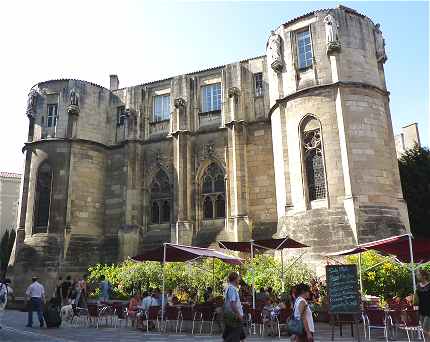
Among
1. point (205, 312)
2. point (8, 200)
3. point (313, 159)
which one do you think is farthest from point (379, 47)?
point (8, 200)

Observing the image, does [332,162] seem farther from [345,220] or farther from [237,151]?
[237,151]

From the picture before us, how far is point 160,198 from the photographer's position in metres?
24.6

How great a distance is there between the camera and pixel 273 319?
1165 centimetres

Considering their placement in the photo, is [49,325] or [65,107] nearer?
[49,325]

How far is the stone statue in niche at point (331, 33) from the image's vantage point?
63.8 feet

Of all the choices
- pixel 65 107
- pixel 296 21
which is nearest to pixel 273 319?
pixel 296 21

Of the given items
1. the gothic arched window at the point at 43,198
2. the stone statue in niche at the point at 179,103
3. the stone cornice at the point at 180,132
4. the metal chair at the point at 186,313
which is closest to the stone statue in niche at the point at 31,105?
the gothic arched window at the point at 43,198

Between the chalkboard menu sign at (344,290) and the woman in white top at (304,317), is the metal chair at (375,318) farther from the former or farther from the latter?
the woman in white top at (304,317)

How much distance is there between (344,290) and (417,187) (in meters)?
18.7

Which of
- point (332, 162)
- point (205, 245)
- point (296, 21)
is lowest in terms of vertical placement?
point (205, 245)

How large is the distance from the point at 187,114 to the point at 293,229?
10260mm

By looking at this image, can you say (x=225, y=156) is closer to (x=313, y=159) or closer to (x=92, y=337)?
(x=313, y=159)

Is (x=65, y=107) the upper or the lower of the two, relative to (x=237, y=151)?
upper

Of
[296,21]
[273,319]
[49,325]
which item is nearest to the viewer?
[273,319]
